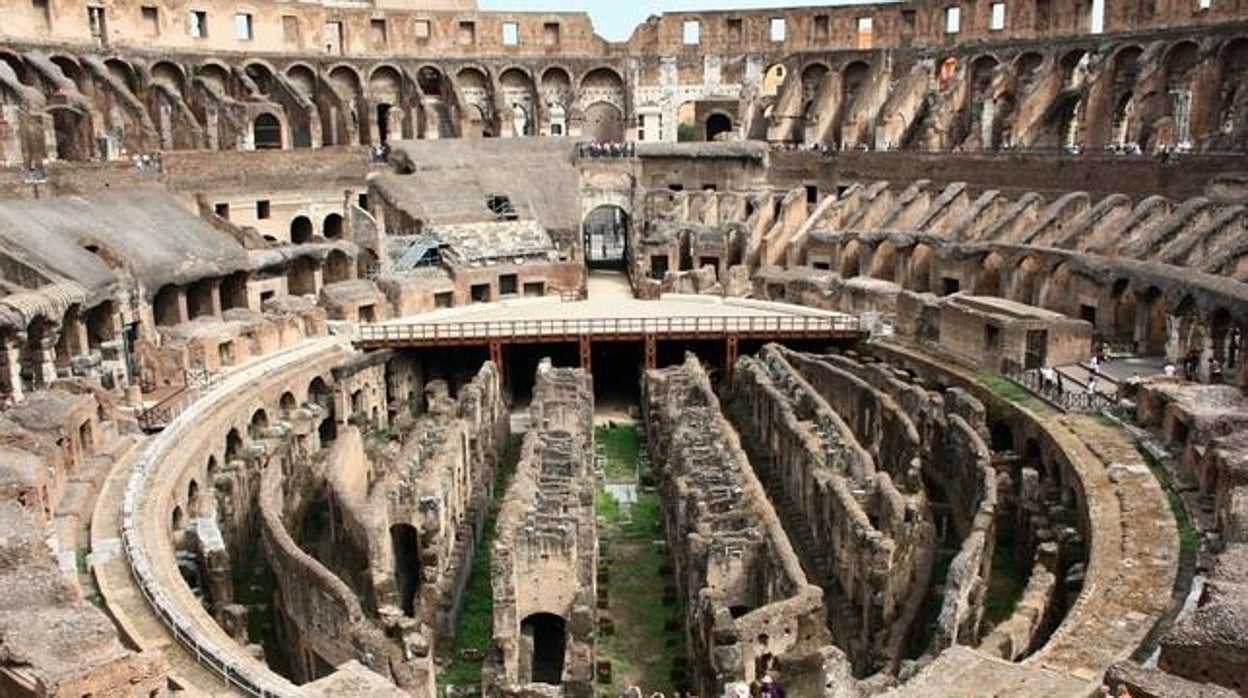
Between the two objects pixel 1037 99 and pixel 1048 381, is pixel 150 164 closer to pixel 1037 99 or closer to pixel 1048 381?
pixel 1048 381

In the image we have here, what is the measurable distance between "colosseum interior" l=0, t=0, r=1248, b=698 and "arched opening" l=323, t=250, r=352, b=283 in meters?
0.16

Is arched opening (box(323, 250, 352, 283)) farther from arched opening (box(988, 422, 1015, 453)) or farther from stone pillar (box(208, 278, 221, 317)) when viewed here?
arched opening (box(988, 422, 1015, 453))

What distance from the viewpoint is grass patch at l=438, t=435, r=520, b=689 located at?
19.4 metres

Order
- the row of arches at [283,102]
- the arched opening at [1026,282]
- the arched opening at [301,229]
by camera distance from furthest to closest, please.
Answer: the arched opening at [301,229], the row of arches at [283,102], the arched opening at [1026,282]

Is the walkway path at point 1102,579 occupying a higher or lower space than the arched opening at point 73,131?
lower

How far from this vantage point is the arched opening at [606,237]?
168 ft

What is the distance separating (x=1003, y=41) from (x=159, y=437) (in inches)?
1493

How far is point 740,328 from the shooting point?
36.8m

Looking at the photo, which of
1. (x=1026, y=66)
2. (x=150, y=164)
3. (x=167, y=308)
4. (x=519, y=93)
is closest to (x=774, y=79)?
(x=519, y=93)

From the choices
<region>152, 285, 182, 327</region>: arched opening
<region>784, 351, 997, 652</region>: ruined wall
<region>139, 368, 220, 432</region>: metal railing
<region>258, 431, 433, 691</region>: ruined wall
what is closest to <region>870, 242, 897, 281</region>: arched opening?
<region>784, 351, 997, 652</region>: ruined wall

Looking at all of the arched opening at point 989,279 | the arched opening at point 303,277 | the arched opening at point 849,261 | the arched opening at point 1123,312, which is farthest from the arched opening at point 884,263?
the arched opening at point 303,277

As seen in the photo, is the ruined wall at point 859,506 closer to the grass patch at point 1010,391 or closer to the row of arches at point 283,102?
the grass patch at point 1010,391

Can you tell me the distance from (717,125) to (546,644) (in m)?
40.8

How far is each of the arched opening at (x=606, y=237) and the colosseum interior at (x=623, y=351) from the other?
0.31 meters
